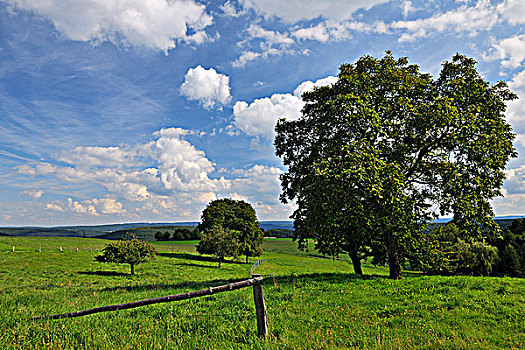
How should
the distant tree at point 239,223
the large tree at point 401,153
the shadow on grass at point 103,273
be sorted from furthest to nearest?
the distant tree at point 239,223 < the shadow on grass at point 103,273 < the large tree at point 401,153

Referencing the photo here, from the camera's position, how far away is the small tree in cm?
3684

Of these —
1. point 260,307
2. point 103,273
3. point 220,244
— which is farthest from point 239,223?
point 260,307

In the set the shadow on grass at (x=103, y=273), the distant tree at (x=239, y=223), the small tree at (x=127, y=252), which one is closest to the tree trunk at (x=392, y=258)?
the small tree at (x=127, y=252)

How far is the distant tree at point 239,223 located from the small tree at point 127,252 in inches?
755

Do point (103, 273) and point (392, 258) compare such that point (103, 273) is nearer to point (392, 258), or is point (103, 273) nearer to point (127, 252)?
point (127, 252)

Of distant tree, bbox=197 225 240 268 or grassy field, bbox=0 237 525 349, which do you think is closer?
grassy field, bbox=0 237 525 349

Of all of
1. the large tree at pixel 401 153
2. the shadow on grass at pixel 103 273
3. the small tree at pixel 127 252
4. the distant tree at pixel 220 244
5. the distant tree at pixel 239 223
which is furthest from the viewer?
the distant tree at pixel 239 223

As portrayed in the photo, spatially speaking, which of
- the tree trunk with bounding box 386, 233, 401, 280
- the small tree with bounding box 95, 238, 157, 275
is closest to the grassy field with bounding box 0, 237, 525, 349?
the tree trunk with bounding box 386, 233, 401, 280

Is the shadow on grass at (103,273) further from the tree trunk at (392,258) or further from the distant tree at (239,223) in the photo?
the tree trunk at (392,258)

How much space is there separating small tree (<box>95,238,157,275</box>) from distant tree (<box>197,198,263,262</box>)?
19174mm

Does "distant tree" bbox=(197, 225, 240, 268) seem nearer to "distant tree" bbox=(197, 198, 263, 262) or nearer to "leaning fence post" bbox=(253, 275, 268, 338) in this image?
"distant tree" bbox=(197, 198, 263, 262)

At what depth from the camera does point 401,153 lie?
16.9 m

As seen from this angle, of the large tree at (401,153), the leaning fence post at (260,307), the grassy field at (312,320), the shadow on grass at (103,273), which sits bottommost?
the shadow on grass at (103,273)

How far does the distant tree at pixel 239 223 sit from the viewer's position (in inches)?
2355
